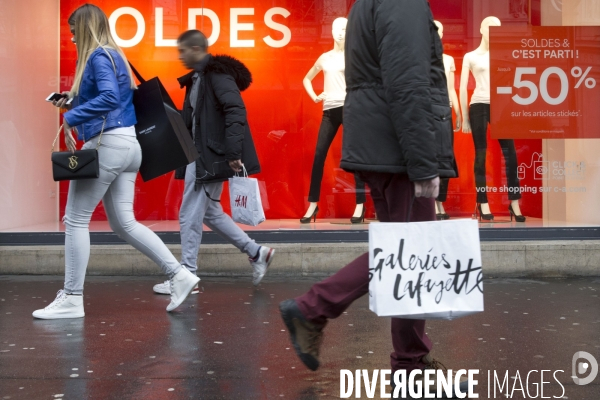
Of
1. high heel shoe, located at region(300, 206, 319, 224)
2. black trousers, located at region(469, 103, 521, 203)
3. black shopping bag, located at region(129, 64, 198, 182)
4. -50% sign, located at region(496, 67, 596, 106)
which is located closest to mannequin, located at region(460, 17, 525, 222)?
black trousers, located at region(469, 103, 521, 203)

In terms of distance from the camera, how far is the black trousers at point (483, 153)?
8.58 metres

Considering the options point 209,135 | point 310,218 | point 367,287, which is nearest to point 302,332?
point 367,287

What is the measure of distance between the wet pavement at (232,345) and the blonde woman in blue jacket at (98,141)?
0.80 feet

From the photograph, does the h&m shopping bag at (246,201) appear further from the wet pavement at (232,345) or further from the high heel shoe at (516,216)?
the high heel shoe at (516,216)

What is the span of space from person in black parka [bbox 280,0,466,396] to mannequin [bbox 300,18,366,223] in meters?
5.21

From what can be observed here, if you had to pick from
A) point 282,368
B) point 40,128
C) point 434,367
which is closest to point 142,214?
point 40,128

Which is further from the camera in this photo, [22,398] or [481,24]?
[481,24]

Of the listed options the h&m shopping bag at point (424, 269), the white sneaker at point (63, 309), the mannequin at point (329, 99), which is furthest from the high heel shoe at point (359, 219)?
the h&m shopping bag at point (424, 269)

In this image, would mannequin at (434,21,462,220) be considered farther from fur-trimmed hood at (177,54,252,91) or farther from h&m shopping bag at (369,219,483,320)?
h&m shopping bag at (369,219,483,320)

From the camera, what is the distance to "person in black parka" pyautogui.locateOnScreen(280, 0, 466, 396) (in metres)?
3.47

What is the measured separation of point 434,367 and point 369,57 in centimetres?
146

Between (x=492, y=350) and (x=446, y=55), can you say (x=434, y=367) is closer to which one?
(x=492, y=350)

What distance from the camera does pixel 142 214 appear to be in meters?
9.16

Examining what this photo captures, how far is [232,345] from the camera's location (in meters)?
4.76
